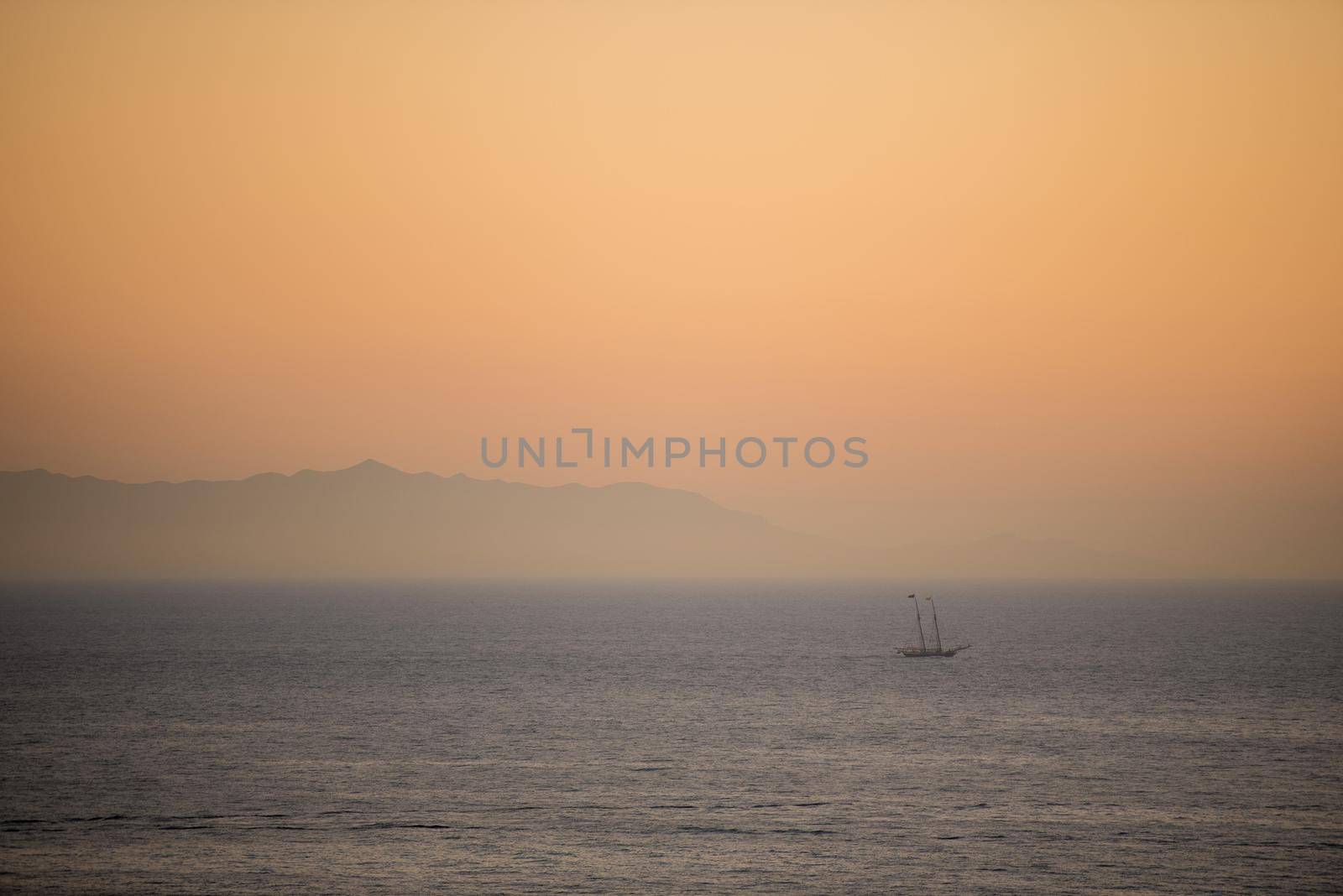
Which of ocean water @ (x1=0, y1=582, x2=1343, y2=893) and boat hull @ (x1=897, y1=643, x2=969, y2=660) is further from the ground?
boat hull @ (x1=897, y1=643, x2=969, y2=660)

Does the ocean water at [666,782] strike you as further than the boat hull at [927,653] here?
No

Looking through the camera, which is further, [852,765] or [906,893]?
[852,765]

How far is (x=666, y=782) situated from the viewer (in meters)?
78.0

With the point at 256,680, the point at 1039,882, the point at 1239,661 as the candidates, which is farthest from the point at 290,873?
the point at 1239,661

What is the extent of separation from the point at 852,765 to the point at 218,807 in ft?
136

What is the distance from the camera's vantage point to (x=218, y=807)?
6938cm

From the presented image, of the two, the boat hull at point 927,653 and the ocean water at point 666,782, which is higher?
the boat hull at point 927,653

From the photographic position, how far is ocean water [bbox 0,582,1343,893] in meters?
58.9

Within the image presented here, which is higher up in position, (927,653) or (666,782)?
(927,653)

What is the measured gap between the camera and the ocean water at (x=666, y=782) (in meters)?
58.9

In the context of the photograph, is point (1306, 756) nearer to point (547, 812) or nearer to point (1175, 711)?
point (1175, 711)

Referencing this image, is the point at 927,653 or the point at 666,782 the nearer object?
the point at 666,782

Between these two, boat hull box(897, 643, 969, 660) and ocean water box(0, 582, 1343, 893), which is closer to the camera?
ocean water box(0, 582, 1343, 893)

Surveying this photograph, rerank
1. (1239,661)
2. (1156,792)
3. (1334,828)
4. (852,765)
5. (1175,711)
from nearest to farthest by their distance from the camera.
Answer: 1. (1334,828)
2. (1156,792)
3. (852,765)
4. (1175,711)
5. (1239,661)
